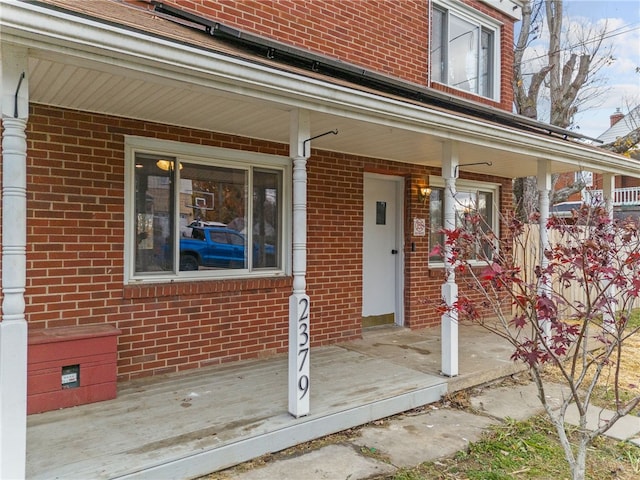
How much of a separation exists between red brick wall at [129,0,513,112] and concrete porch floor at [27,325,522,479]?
12.6ft

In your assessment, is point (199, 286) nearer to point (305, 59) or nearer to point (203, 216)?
point (203, 216)

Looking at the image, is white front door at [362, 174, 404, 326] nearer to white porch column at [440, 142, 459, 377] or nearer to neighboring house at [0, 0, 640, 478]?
neighboring house at [0, 0, 640, 478]

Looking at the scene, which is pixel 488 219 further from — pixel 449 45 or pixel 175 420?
pixel 175 420

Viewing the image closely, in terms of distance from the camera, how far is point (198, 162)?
16.3 ft

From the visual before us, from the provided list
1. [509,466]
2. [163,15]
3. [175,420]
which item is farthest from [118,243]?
[509,466]

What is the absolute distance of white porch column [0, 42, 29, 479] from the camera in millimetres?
2502

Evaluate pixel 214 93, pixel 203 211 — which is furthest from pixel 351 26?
pixel 214 93

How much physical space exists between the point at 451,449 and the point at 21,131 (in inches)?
143

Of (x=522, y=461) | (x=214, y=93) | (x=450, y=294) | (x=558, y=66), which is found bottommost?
(x=522, y=461)

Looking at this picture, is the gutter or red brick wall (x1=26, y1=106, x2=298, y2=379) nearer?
red brick wall (x1=26, y1=106, x2=298, y2=379)

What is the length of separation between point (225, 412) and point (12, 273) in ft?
6.38

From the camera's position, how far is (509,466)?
132 inches

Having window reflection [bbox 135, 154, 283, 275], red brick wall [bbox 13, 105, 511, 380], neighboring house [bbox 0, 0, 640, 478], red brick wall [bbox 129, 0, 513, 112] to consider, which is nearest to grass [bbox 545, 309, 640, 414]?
neighboring house [bbox 0, 0, 640, 478]

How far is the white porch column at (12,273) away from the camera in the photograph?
2.50 metres
